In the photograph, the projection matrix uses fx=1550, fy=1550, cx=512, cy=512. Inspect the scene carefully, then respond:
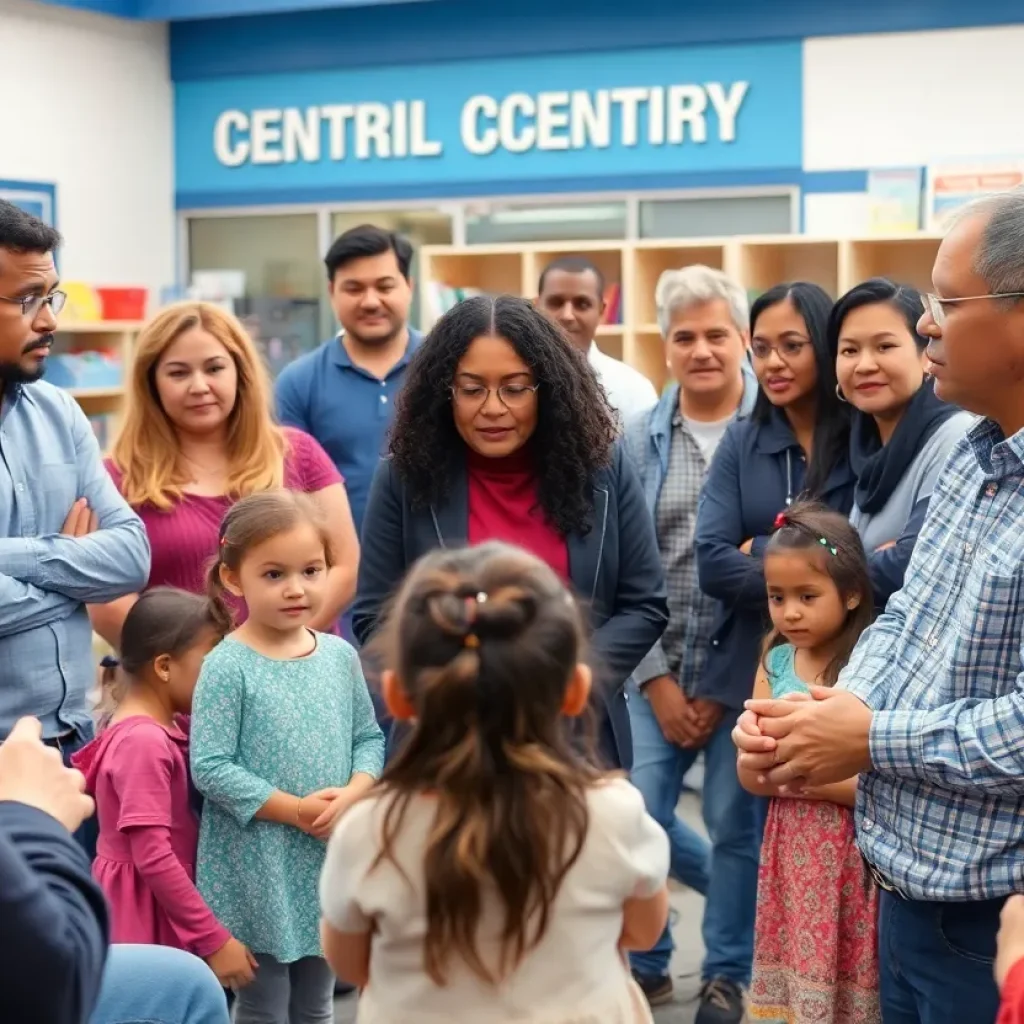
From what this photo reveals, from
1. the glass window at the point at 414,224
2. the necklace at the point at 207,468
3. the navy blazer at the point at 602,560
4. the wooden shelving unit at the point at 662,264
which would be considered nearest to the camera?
the navy blazer at the point at 602,560

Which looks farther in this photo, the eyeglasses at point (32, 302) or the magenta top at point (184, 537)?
the magenta top at point (184, 537)

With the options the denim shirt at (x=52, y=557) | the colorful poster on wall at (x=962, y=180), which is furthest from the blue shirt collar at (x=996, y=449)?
the colorful poster on wall at (x=962, y=180)

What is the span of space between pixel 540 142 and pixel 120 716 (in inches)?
278

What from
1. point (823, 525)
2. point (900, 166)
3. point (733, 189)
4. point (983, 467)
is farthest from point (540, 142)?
point (983, 467)

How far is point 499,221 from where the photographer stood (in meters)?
9.65

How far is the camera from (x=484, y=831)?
5.22 ft

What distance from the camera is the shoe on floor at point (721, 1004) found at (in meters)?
3.56

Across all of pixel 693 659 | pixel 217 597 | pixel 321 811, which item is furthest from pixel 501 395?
pixel 693 659

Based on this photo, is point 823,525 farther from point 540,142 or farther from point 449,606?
point 540,142

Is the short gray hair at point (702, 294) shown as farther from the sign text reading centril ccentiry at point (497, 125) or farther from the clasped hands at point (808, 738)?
the sign text reading centril ccentiry at point (497, 125)

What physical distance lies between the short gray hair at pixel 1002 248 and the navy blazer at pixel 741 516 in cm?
144

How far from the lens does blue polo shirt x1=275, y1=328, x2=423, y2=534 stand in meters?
4.10

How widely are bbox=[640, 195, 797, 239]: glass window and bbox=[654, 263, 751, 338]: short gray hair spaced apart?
16.9 feet

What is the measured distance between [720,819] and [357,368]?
1.54m
